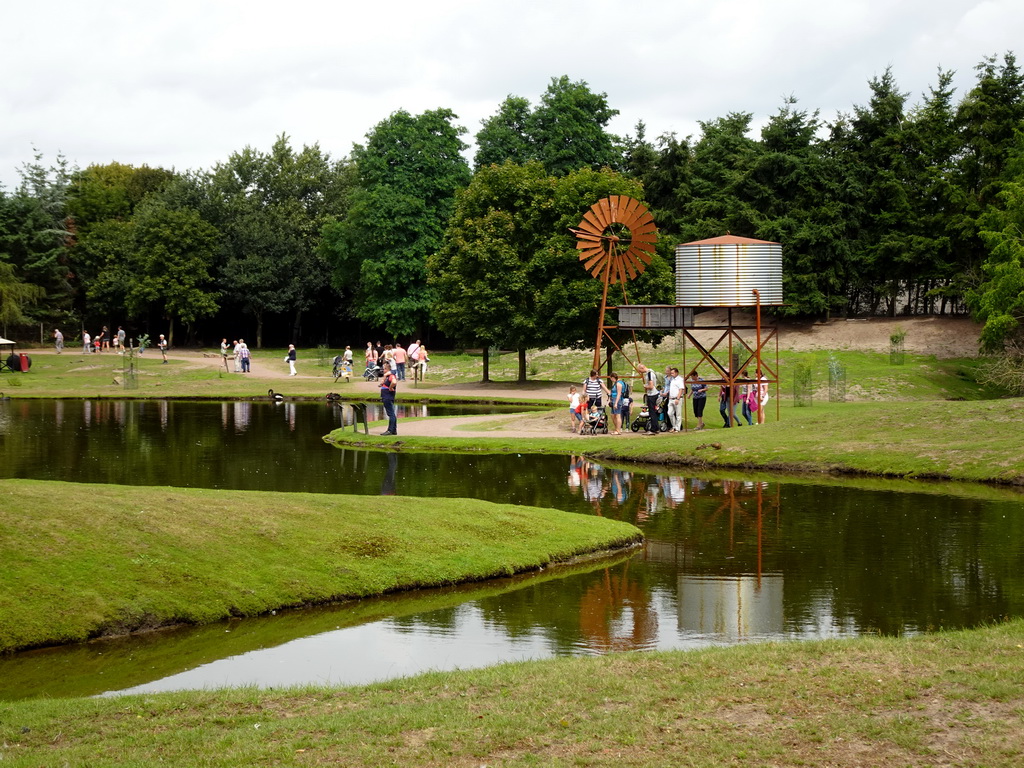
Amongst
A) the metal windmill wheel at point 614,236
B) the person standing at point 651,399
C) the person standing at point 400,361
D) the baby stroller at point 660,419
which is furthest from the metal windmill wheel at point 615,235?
the person standing at point 400,361

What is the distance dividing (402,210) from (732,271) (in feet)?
135

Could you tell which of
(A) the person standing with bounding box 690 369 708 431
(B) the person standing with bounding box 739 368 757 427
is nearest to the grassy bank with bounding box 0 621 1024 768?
(A) the person standing with bounding box 690 369 708 431

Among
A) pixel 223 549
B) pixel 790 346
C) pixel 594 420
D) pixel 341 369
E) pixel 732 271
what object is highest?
pixel 732 271

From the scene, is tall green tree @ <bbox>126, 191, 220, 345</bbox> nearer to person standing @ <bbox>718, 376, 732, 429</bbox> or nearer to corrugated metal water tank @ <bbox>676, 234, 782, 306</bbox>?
corrugated metal water tank @ <bbox>676, 234, 782, 306</bbox>

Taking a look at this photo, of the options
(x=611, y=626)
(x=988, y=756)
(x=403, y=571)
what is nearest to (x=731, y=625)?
(x=611, y=626)

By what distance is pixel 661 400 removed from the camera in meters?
37.4

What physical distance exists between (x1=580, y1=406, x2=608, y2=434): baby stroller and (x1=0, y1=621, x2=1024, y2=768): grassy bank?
25790 millimetres

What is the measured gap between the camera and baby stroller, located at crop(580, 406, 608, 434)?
3747 centimetres

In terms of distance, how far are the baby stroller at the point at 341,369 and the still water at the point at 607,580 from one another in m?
30.9

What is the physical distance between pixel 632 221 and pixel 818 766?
1421 inches

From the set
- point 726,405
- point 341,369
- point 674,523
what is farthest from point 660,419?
point 341,369

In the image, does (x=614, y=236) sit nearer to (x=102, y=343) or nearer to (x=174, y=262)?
(x=174, y=262)

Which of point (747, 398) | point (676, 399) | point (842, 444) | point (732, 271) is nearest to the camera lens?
point (842, 444)

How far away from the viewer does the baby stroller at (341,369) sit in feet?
210
